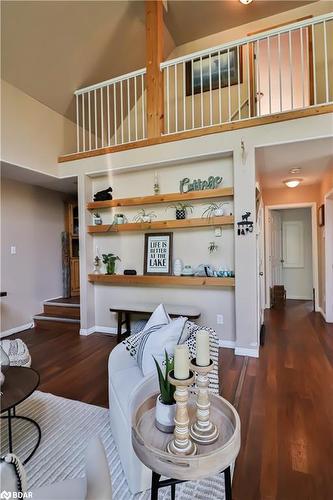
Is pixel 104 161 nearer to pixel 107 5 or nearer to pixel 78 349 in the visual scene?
pixel 107 5

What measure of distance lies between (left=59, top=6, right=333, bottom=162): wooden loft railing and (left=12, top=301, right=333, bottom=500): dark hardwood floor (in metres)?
2.74

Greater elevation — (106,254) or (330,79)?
(330,79)

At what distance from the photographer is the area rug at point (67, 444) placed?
1489 millimetres

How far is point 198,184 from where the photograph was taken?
141 inches

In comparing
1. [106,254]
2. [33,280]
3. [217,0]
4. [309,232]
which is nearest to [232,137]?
[106,254]

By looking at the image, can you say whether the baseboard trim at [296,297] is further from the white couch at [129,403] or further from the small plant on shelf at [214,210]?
the white couch at [129,403]

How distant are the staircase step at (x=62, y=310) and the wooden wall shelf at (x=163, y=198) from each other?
1733 millimetres

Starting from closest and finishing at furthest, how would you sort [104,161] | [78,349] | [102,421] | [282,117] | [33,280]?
[102,421]
[282,117]
[78,349]
[104,161]
[33,280]

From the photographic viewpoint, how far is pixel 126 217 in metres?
4.17

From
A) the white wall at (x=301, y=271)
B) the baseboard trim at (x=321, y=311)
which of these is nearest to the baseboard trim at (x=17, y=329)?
the baseboard trim at (x=321, y=311)

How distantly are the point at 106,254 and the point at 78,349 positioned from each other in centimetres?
145

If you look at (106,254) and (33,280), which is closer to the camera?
(106,254)

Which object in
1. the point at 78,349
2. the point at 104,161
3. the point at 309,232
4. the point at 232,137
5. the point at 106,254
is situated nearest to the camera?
the point at 232,137

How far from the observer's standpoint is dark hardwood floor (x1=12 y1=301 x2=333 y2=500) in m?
1.54
